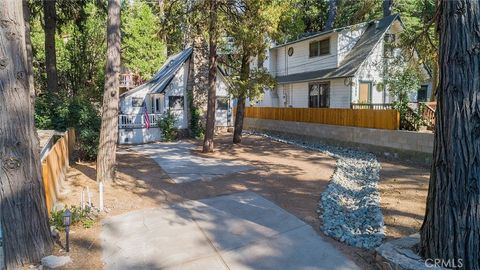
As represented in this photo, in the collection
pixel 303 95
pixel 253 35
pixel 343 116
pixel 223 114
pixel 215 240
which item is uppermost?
pixel 253 35

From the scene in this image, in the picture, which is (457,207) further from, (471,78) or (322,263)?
(322,263)

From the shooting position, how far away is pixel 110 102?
841cm

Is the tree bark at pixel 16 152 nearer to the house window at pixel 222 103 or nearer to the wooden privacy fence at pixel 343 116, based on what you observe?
the wooden privacy fence at pixel 343 116

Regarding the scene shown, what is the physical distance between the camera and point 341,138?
15.4m

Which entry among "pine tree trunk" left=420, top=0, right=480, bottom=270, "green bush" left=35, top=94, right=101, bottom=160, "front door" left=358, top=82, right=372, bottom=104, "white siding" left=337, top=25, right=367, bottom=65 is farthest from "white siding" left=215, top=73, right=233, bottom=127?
"pine tree trunk" left=420, top=0, right=480, bottom=270

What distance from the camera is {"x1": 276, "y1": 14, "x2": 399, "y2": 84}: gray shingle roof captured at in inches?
728

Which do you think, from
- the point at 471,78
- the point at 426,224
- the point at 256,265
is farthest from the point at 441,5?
the point at 256,265

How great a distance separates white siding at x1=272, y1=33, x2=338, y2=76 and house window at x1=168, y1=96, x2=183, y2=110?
8597mm

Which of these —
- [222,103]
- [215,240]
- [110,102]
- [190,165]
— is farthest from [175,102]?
[215,240]

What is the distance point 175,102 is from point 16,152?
16620 mm

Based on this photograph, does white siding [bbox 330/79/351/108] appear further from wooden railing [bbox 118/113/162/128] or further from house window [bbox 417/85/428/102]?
wooden railing [bbox 118/113/162/128]

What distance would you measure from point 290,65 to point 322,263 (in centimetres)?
2124

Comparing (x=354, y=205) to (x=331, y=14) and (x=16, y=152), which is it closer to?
(x=16, y=152)

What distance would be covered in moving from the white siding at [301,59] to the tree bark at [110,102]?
15.2 meters
